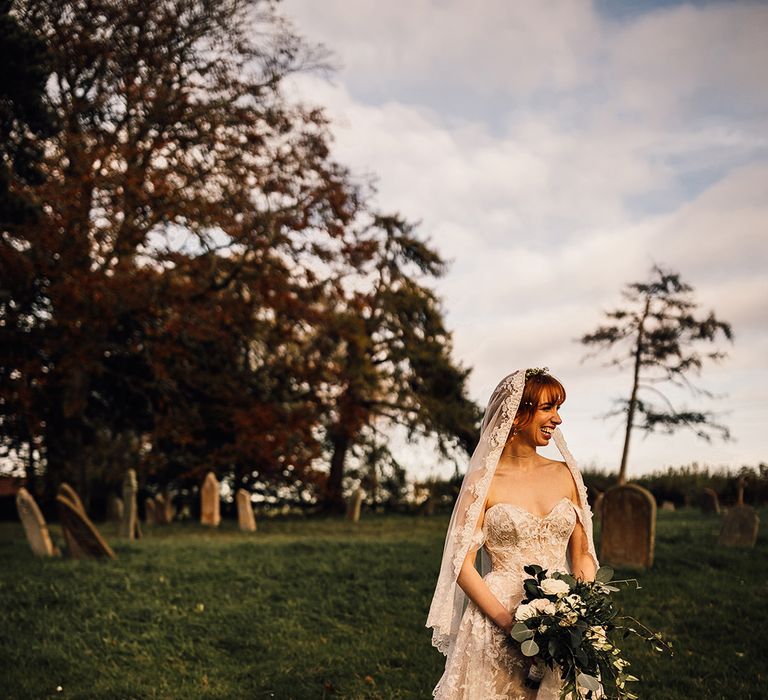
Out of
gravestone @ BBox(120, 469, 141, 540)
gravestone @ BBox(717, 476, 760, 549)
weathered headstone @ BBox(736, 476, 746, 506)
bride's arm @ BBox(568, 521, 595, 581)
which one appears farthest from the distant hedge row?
bride's arm @ BBox(568, 521, 595, 581)

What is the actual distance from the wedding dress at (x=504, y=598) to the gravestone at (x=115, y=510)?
20333mm

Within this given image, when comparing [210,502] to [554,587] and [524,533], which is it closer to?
[524,533]

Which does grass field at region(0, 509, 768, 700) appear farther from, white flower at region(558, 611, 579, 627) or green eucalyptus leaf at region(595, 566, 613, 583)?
white flower at region(558, 611, 579, 627)

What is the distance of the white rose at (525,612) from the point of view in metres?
4.00

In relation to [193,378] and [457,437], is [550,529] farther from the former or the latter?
[457,437]

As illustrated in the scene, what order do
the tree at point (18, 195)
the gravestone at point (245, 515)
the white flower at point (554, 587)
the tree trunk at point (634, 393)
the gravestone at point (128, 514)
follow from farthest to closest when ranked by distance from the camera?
the tree trunk at point (634, 393), the gravestone at point (245, 515), the gravestone at point (128, 514), the tree at point (18, 195), the white flower at point (554, 587)

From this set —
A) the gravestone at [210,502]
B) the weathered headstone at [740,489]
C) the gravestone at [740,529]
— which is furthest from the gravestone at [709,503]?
the gravestone at [210,502]

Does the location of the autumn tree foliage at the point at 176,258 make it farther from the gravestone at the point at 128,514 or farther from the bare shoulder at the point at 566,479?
the bare shoulder at the point at 566,479

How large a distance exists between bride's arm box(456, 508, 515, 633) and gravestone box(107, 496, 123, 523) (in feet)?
67.3

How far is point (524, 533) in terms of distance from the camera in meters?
4.45

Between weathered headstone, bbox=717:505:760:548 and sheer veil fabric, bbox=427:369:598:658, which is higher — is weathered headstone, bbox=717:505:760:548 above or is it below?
below

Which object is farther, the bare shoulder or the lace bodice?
the bare shoulder

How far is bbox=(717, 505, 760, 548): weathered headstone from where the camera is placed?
50.6ft

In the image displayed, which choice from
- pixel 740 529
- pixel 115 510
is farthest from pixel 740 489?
pixel 115 510
